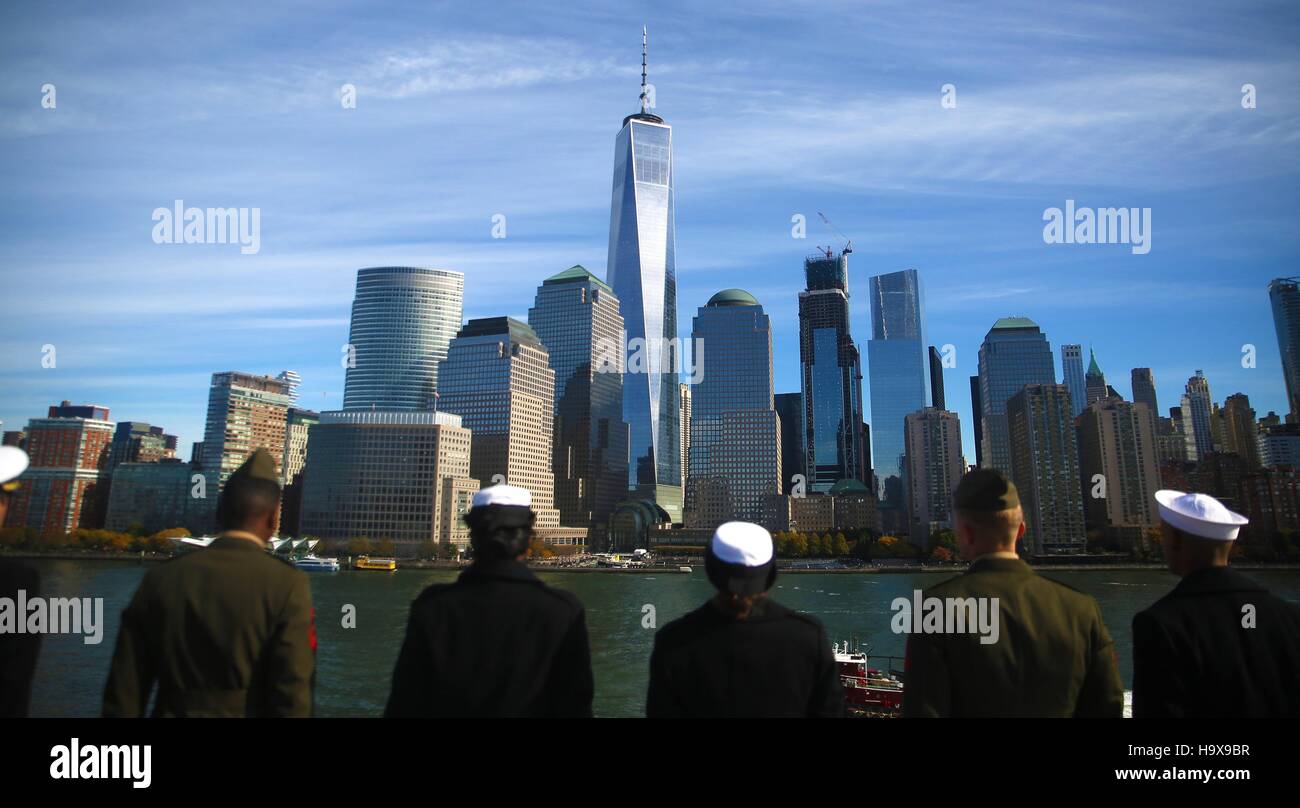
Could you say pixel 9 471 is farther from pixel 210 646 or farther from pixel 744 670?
pixel 744 670

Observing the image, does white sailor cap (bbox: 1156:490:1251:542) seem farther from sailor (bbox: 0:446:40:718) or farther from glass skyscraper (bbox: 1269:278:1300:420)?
glass skyscraper (bbox: 1269:278:1300:420)

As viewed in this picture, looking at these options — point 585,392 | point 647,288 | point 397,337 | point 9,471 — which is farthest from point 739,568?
point 397,337

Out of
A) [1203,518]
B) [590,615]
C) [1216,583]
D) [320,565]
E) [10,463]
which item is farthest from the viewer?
[320,565]

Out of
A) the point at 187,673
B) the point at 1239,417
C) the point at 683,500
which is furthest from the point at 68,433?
the point at 1239,417

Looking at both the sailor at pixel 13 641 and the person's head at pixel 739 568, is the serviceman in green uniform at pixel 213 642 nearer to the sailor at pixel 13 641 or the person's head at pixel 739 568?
the sailor at pixel 13 641

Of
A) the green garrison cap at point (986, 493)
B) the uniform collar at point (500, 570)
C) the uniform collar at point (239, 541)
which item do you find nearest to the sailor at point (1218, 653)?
the green garrison cap at point (986, 493)

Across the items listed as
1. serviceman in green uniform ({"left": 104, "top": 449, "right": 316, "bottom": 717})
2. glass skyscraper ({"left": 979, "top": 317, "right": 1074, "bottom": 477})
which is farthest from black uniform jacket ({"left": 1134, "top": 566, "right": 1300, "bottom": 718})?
glass skyscraper ({"left": 979, "top": 317, "right": 1074, "bottom": 477})

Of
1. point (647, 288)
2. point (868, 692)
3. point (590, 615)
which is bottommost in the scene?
point (590, 615)

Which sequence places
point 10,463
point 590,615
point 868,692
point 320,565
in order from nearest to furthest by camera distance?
point 10,463 → point 868,692 → point 590,615 → point 320,565
